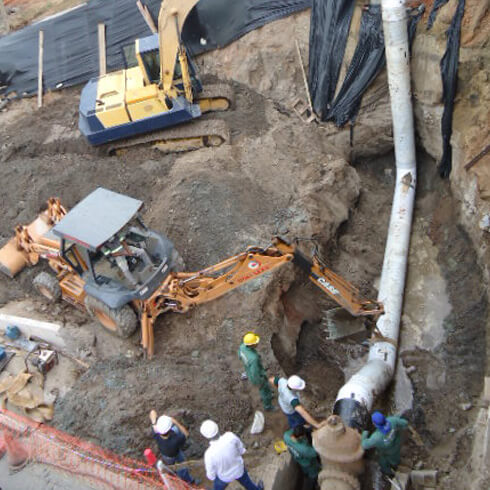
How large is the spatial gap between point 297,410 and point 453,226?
5865mm

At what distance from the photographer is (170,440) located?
642cm

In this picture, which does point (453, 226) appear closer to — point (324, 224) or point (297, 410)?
point (324, 224)

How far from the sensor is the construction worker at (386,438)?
6.31 metres

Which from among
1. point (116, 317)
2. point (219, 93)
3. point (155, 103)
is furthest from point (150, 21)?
point (116, 317)

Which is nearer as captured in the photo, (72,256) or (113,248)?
(113,248)

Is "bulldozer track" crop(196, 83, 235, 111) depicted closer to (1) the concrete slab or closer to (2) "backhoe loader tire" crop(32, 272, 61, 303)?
(2) "backhoe loader tire" crop(32, 272, 61, 303)

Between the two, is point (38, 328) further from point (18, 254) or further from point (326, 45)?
point (326, 45)

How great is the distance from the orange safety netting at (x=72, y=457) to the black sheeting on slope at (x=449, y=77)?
27.6 ft

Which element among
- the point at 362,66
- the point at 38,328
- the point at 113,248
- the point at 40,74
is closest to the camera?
the point at 113,248

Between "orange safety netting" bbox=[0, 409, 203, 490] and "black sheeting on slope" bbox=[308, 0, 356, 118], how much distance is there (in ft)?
29.9

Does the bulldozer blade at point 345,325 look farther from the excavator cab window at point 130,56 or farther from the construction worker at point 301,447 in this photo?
the excavator cab window at point 130,56

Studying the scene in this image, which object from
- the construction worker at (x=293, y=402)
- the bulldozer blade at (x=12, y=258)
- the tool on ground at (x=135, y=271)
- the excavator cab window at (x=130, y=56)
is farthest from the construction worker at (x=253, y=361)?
the excavator cab window at (x=130, y=56)

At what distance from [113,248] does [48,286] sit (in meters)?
2.33

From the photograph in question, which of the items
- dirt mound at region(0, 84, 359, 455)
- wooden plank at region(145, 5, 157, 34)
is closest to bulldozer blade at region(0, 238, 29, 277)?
dirt mound at region(0, 84, 359, 455)
